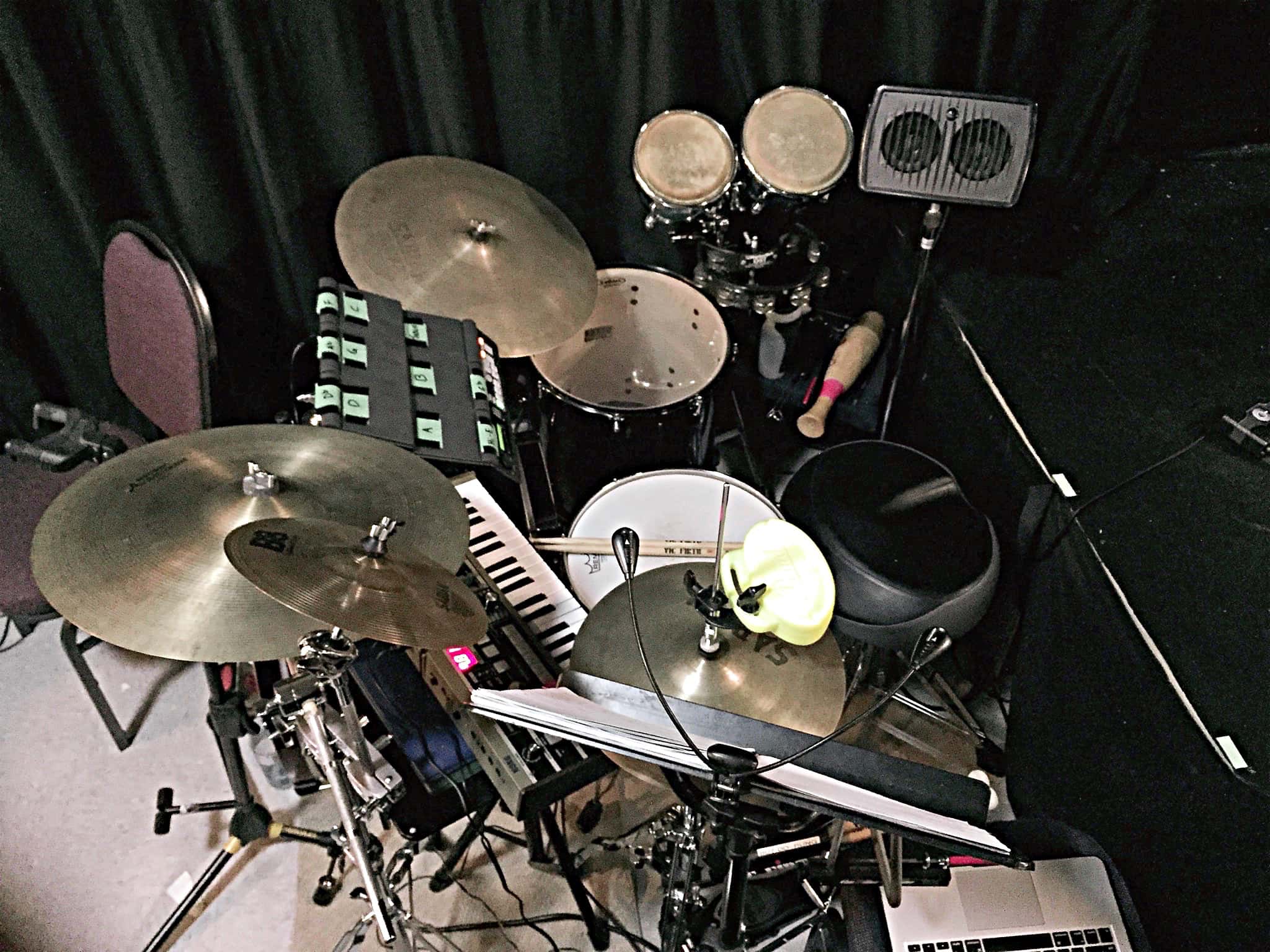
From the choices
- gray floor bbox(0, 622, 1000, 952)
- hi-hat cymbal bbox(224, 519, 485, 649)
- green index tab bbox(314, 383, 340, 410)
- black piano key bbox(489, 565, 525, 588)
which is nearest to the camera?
hi-hat cymbal bbox(224, 519, 485, 649)

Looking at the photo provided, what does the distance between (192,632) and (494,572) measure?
2.21 feet

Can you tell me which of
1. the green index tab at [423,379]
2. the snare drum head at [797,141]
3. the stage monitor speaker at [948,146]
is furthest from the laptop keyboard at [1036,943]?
the snare drum head at [797,141]

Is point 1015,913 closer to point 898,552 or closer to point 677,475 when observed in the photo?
point 898,552

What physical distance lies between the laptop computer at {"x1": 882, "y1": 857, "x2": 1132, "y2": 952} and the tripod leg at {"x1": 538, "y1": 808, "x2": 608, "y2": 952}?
0.60 m

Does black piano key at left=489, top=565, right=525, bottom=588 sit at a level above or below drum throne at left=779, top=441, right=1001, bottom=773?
above

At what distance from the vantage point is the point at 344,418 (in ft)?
5.42

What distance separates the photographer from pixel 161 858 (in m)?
2.05

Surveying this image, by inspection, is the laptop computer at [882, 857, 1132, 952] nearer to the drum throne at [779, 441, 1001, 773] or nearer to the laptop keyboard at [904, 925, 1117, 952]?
the laptop keyboard at [904, 925, 1117, 952]

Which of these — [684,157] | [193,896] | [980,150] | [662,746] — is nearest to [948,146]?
[980,150]

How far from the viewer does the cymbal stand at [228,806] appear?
1872 millimetres

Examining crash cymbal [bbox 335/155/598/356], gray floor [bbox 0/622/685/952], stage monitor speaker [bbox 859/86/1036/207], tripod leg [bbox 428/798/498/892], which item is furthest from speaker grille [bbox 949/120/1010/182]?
tripod leg [bbox 428/798/498/892]

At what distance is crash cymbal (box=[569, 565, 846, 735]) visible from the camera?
1.43 meters

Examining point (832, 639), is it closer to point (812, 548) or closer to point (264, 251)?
point (812, 548)

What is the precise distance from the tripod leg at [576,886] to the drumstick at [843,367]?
1.26 meters
